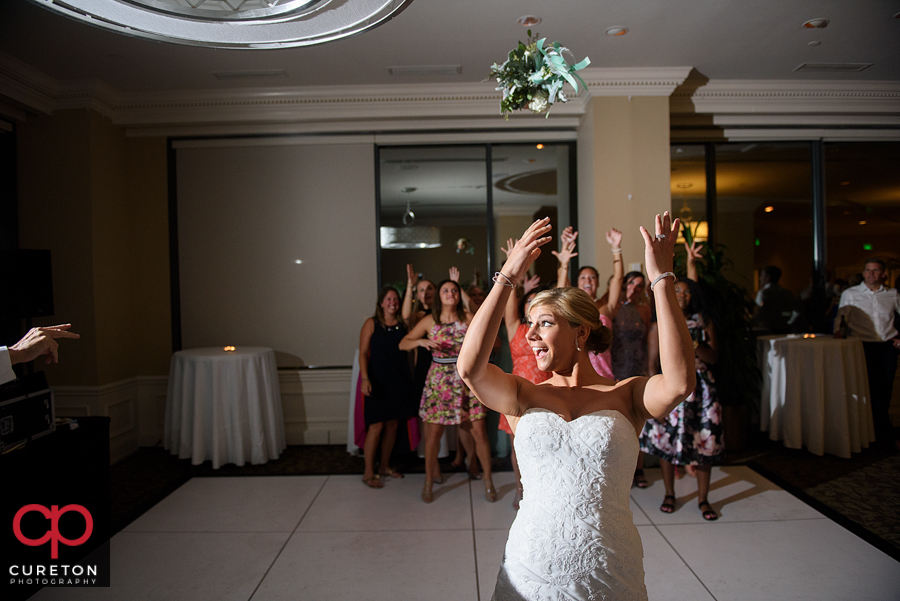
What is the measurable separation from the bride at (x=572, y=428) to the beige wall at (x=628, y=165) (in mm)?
3147

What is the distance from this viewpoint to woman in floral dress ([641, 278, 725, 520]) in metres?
3.25

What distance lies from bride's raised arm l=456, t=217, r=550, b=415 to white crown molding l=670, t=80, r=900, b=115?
4199 mm

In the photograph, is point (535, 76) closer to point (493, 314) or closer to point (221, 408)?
point (493, 314)

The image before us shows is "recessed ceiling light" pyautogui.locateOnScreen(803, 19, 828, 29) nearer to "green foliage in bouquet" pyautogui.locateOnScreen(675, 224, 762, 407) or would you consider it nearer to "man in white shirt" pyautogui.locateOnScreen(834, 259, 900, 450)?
"green foliage in bouquet" pyautogui.locateOnScreen(675, 224, 762, 407)

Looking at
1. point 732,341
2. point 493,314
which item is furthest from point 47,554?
point 732,341


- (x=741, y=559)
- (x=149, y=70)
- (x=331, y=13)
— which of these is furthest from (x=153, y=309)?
(x=741, y=559)

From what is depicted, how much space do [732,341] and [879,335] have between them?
1180 mm

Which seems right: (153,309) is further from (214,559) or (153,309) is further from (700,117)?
(700,117)

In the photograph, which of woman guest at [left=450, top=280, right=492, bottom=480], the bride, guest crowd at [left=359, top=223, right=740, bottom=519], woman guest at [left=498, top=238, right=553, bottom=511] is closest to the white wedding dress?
the bride

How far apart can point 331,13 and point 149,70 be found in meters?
3.15

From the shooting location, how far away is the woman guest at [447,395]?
3648 millimetres

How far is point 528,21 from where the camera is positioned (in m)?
3.53

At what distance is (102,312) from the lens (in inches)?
178

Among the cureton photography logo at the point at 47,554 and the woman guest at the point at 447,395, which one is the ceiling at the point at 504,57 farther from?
the cureton photography logo at the point at 47,554
